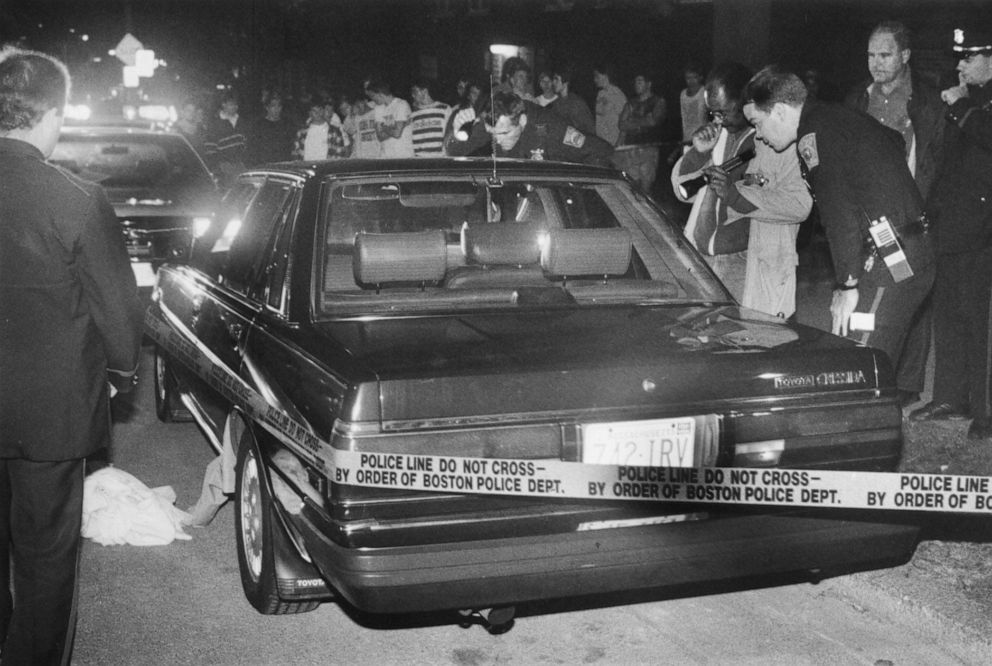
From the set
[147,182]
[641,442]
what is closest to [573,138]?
[147,182]

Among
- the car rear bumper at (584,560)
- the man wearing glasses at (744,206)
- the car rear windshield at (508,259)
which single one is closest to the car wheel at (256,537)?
the car rear bumper at (584,560)

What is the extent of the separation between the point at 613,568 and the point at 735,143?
11.7 ft

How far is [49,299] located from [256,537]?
1.36 metres

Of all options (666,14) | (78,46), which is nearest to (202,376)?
(666,14)

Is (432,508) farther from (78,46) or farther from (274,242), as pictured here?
(78,46)

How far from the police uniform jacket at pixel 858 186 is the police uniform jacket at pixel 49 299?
10.6ft

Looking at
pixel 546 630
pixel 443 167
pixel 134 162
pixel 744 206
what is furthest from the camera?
pixel 134 162

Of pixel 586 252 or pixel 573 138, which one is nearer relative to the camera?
pixel 586 252

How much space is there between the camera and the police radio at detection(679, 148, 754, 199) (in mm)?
6023

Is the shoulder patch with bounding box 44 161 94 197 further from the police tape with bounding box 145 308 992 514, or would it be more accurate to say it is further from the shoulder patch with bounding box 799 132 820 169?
the shoulder patch with bounding box 799 132 820 169

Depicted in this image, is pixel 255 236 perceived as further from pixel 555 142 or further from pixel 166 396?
pixel 555 142

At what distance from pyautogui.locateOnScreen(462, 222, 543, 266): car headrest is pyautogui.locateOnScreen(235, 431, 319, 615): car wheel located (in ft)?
3.58

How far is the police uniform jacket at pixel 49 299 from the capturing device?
309cm

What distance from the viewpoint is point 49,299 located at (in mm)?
3111
